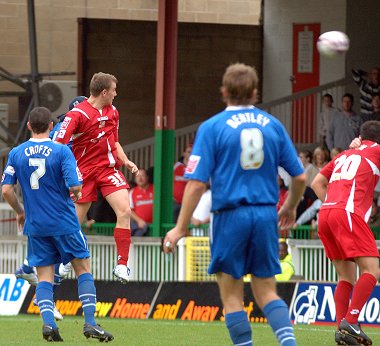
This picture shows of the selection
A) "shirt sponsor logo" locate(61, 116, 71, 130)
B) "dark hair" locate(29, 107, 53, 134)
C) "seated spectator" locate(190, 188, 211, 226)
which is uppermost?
"dark hair" locate(29, 107, 53, 134)

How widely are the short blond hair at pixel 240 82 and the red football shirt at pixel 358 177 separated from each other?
3096 millimetres

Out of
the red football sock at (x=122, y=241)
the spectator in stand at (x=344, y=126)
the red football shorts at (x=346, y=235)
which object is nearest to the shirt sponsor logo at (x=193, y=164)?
the red football shorts at (x=346, y=235)

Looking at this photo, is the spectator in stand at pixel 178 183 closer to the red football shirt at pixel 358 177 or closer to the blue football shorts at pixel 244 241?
the red football shirt at pixel 358 177

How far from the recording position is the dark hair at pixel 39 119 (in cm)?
1012

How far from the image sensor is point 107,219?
19344mm

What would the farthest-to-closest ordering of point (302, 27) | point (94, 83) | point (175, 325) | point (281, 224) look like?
point (302, 27) → point (175, 325) → point (94, 83) → point (281, 224)

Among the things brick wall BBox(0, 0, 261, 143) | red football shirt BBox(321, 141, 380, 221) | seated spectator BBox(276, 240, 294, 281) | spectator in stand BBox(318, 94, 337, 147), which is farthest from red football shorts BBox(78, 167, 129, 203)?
brick wall BBox(0, 0, 261, 143)

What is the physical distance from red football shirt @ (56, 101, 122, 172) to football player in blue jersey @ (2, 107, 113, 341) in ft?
3.96

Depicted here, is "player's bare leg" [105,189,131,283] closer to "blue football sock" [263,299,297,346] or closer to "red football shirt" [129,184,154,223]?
"blue football sock" [263,299,297,346]

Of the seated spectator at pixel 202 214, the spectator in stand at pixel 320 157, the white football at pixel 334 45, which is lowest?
the seated spectator at pixel 202 214

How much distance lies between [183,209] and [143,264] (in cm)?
1090

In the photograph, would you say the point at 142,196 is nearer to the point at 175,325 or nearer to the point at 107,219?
the point at 107,219

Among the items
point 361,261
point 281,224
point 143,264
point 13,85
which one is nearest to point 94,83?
point 361,261

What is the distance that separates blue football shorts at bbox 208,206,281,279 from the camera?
7.63 meters
